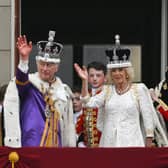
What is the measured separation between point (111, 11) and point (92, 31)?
0.40 metres

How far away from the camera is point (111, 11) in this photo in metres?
11.4

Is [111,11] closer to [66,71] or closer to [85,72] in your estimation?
[66,71]

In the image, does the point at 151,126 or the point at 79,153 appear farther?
the point at 151,126

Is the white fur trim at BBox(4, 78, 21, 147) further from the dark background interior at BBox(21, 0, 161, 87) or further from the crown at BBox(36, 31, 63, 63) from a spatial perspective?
the dark background interior at BBox(21, 0, 161, 87)

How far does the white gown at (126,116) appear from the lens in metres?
7.36

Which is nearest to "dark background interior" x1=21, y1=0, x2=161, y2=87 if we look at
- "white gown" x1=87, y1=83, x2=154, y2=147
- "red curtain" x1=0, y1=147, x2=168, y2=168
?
"white gown" x1=87, y1=83, x2=154, y2=147

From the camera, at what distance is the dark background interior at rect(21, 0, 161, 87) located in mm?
11289

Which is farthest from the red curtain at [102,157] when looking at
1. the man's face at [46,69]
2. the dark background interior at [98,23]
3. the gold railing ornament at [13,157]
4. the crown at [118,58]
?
the dark background interior at [98,23]

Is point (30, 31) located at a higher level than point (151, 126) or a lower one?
higher

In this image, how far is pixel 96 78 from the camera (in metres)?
8.00

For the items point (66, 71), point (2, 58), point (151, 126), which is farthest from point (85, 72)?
point (66, 71)

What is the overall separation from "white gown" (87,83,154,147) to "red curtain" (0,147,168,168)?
0.55m

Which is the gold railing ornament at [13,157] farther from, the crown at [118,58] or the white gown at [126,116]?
the crown at [118,58]

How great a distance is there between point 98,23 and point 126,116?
4.30m
